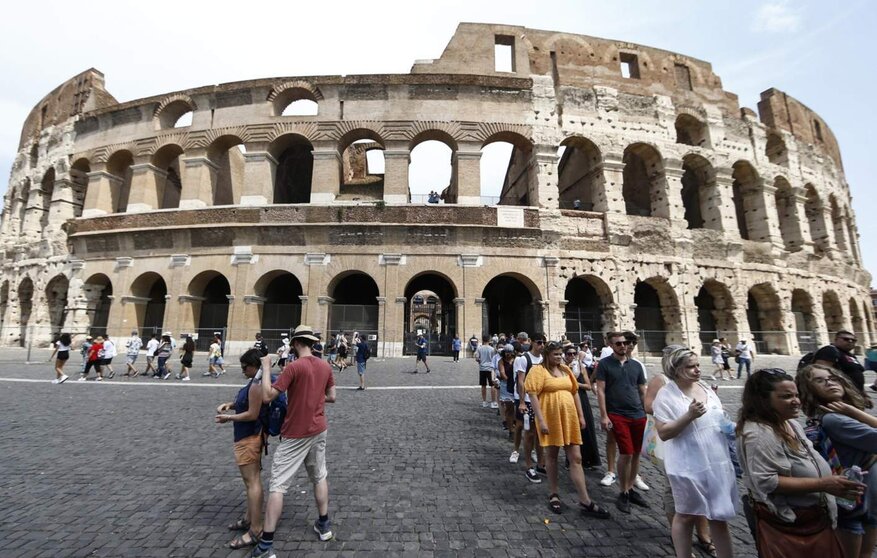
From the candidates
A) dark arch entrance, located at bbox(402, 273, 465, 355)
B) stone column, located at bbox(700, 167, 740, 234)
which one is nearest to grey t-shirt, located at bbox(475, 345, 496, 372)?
dark arch entrance, located at bbox(402, 273, 465, 355)

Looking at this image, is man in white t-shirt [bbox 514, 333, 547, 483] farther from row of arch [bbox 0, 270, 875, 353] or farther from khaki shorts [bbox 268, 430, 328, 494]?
row of arch [bbox 0, 270, 875, 353]

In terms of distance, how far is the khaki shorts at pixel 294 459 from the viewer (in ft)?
8.77

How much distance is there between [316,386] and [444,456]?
2335 millimetres

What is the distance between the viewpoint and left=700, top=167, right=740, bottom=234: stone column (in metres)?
17.1

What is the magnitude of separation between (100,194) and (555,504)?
23949mm

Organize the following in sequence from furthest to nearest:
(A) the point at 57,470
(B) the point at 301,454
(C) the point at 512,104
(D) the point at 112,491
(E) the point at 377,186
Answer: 1. (E) the point at 377,186
2. (C) the point at 512,104
3. (A) the point at 57,470
4. (D) the point at 112,491
5. (B) the point at 301,454

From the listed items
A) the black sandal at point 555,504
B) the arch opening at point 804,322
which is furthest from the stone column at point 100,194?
the arch opening at point 804,322

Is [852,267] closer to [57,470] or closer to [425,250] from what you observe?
[425,250]

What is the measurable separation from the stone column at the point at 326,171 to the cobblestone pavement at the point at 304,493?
11284mm

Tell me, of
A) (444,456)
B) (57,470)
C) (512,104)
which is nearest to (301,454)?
(444,456)

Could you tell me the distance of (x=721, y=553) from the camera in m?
2.24

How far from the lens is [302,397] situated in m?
2.84

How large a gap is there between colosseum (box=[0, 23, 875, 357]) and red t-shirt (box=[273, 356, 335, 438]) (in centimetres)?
1184

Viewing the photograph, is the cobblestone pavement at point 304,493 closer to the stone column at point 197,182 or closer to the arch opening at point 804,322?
the stone column at point 197,182
